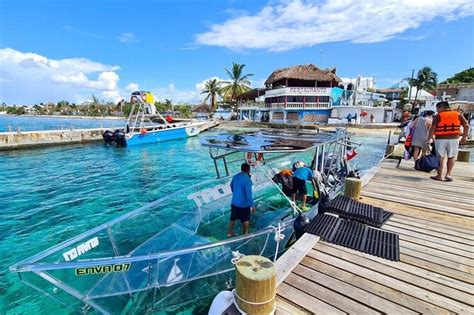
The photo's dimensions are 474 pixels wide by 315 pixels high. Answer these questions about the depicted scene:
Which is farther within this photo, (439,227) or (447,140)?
(447,140)

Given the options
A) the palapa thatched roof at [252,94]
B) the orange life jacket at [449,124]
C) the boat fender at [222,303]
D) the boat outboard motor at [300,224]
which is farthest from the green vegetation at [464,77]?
the boat fender at [222,303]

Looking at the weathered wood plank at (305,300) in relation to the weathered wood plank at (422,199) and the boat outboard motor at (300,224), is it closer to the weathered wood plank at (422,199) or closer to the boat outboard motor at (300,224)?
the boat outboard motor at (300,224)

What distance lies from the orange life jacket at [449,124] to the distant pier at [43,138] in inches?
1114

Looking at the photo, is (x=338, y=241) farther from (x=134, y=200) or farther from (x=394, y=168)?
(x=134, y=200)

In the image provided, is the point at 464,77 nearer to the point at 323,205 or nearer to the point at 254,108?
the point at 254,108

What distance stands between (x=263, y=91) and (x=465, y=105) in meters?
35.5

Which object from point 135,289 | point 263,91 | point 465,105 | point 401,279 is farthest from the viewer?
point 263,91

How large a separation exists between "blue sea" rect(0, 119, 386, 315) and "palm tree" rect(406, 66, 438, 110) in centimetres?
4114

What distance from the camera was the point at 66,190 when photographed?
35.7ft

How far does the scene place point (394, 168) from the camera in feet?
28.0

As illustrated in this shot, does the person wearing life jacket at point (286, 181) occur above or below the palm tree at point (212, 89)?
below

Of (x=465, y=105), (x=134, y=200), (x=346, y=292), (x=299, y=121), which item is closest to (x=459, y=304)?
(x=346, y=292)

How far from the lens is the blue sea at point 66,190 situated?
18.8 ft

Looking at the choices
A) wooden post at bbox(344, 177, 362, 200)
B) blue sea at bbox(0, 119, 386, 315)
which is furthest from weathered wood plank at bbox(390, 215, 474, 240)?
blue sea at bbox(0, 119, 386, 315)
